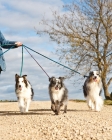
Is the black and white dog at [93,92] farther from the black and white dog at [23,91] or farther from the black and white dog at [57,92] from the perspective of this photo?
the black and white dog at [23,91]

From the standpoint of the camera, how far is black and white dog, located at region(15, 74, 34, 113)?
15195mm

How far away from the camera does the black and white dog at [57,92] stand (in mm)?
14289

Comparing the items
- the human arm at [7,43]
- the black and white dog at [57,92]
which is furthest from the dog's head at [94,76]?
the human arm at [7,43]

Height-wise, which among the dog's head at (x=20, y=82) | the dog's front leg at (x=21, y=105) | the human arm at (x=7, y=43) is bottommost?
the dog's front leg at (x=21, y=105)

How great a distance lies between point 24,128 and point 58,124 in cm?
100

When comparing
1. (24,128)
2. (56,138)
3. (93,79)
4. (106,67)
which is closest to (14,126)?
(24,128)

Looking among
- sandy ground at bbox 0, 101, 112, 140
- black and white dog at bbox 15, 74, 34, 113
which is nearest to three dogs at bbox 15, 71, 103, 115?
black and white dog at bbox 15, 74, 34, 113

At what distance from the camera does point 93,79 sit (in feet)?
52.5

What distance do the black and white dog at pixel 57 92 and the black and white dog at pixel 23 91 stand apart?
1.38m

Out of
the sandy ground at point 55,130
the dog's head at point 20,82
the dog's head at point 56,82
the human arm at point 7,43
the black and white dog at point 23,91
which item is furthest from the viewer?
the black and white dog at point 23,91

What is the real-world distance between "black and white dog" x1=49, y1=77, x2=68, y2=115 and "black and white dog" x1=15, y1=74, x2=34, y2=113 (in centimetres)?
138

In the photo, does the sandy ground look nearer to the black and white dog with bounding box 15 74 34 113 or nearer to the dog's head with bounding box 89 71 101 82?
the black and white dog with bounding box 15 74 34 113

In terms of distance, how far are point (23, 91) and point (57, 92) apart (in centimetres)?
182

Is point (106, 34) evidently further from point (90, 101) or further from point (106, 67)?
point (90, 101)
